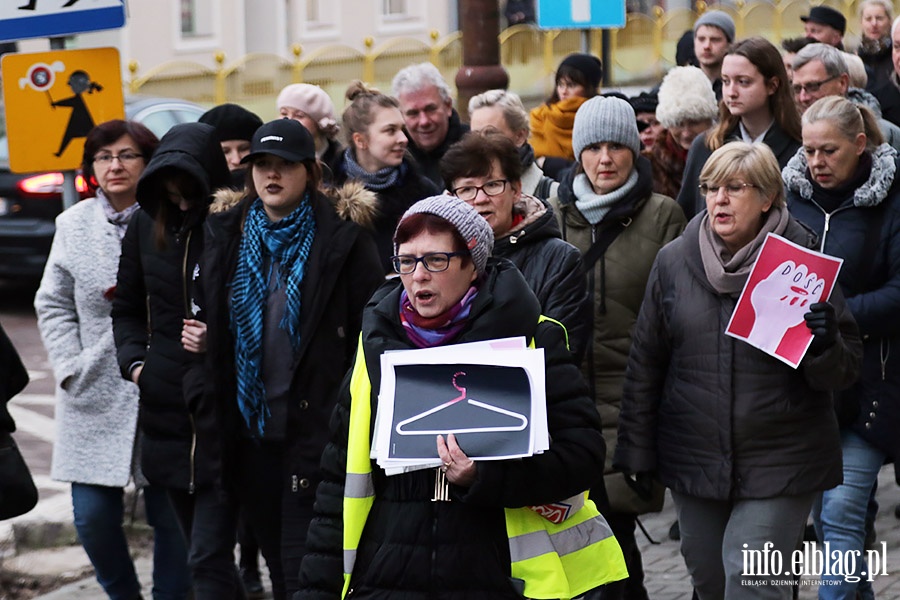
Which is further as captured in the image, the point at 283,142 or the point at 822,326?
the point at 283,142

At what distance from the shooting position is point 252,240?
577 centimetres

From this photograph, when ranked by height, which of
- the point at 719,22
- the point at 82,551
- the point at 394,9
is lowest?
the point at 82,551

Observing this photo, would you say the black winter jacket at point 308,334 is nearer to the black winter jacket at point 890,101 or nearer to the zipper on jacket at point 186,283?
the zipper on jacket at point 186,283

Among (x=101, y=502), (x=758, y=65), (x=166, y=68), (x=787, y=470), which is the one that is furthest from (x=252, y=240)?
(x=166, y=68)

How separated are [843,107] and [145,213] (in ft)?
8.70

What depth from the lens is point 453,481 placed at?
4055 millimetres

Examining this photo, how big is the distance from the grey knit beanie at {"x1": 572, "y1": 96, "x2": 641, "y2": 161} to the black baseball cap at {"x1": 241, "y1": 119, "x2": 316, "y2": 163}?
1.31 metres

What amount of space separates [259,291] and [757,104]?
113 inches

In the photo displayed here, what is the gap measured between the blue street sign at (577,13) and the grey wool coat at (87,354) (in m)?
5.31

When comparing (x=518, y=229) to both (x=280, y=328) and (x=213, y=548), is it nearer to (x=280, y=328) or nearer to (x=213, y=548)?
(x=280, y=328)

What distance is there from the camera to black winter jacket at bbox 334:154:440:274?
7.01 metres

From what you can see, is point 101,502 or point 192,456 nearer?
point 192,456

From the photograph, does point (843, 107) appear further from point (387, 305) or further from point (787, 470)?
point (387, 305)

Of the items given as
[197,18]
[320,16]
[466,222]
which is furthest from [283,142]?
[320,16]
